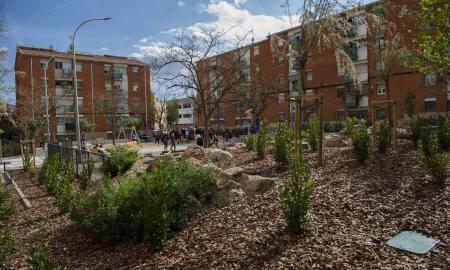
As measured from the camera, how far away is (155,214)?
5.37 m

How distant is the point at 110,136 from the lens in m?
59.3

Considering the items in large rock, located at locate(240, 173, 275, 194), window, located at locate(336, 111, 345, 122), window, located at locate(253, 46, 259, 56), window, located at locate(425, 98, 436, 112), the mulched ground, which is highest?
window, located at locate(253, 46, 259, 56)

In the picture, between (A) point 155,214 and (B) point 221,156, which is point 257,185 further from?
(B) point 221,156

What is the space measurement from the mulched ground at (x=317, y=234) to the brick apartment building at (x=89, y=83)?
45968 mm

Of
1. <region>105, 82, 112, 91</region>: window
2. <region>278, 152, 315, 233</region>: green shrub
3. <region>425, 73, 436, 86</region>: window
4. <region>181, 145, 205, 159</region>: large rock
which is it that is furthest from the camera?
<region>105, 82, 112, 91</region>: window

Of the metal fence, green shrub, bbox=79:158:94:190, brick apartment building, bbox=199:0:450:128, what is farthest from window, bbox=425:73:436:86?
green shrub, bbox=79:158:94:190

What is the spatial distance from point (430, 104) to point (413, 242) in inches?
1457

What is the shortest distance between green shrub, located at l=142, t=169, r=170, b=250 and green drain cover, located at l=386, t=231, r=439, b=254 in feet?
9.55

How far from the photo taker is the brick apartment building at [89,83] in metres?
53.1

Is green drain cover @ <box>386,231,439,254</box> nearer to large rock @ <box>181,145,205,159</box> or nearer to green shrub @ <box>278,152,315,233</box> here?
green shrub @ <box>278,152,315,233</box>

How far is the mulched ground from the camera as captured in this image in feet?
14.1

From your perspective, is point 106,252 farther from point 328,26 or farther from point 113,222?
point 328,26

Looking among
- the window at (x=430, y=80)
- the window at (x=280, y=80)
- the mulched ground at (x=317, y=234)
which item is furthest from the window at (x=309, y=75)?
the mulched ground at (x=317, y=234)

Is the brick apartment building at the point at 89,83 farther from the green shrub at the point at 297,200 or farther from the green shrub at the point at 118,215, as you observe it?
the green shrub at the point at 297,200
